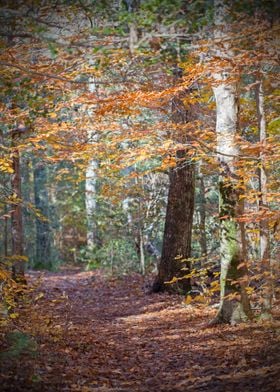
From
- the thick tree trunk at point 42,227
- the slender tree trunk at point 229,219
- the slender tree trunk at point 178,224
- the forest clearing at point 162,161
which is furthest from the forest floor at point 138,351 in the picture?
the thick tree trunk at point 42,227

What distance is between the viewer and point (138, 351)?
820 centimetres

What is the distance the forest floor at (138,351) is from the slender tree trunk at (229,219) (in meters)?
0.38

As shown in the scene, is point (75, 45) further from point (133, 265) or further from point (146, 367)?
point (133, 265)

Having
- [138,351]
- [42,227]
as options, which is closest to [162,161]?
[138,351]

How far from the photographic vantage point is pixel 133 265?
18.0 meters

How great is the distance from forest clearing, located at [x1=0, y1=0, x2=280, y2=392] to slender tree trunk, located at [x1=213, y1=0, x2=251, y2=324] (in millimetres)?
20

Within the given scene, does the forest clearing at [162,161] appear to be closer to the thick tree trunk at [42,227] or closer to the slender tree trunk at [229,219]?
the slender tree trunk at [229,219]

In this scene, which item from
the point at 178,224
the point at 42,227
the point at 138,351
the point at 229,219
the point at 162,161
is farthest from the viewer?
the point at 42,227

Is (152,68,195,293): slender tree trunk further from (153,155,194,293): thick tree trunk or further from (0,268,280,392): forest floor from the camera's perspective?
(0,268,280,392): forest floor

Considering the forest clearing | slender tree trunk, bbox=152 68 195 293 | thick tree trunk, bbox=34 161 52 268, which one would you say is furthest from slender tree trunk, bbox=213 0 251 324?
thick tree trunk, bbox=34 161 52 268

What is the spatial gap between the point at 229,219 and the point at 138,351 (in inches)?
105

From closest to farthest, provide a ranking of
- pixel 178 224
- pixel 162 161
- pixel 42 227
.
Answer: pixel 162 161 < pixel 178 224 < pixel 42 227

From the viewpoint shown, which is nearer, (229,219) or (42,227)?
(229,219)

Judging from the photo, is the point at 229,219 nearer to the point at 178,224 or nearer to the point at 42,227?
the point at 178,224
